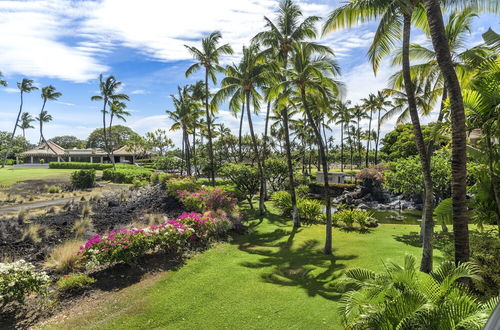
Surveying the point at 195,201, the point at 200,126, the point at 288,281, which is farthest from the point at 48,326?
the point at 200,126

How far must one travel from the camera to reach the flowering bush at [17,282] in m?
6.59

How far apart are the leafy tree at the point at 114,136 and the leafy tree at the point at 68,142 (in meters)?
9.80

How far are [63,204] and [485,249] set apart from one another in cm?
2403

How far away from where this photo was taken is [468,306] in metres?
4.18

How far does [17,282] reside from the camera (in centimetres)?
671

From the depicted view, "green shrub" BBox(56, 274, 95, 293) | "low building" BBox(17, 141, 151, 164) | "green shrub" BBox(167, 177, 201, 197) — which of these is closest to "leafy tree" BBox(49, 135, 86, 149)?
"low building" BBox(17, 141, 151, 164)

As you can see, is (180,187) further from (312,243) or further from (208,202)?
(312,243)

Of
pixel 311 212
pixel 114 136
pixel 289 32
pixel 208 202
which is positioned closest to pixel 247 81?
pixel 289 32

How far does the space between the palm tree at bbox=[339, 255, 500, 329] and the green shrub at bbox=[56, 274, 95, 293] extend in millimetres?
7218

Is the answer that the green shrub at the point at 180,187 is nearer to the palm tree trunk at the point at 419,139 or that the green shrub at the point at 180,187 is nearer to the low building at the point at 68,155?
the palm tree trunk at the point at 419,139

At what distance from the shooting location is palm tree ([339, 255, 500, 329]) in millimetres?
4145

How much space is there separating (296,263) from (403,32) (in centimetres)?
885

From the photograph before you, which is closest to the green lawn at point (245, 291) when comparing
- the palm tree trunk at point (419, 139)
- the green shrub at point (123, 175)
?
the palm tree trunk at point (419, 139)

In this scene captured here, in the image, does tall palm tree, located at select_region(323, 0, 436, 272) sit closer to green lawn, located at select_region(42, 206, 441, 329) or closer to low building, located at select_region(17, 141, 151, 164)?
green lawn, located at select_region(42, 206, 441, 329)
